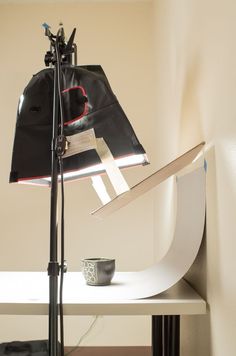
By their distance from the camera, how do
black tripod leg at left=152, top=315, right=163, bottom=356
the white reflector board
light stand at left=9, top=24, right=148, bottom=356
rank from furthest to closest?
black tripod leg at left=152, top=315, right=163, bottom=356
light stand at left=9, top=24, right=148, bottom=356
the white reflector board

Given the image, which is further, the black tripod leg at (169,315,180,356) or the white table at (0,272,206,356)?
the black tripod leg at (169,315,180,356)

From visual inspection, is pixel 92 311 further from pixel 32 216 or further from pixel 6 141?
pixel 6 141

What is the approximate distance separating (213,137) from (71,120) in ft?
1.41

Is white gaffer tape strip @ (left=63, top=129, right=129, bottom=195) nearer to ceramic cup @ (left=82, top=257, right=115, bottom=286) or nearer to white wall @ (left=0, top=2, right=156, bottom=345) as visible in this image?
ceramic cup @ (left=82, top=257, right=115, bottom=286)

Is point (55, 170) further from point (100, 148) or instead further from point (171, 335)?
point (171, 335)

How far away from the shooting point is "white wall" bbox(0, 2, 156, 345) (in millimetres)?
2297

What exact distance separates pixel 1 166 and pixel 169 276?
167 centimetres

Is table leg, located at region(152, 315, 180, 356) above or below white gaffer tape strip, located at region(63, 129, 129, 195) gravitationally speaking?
below

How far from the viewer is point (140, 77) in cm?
247

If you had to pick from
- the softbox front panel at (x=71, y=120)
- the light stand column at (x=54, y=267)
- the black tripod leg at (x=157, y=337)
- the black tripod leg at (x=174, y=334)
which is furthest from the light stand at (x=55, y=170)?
the black tripod leg at (x=157, y=337)

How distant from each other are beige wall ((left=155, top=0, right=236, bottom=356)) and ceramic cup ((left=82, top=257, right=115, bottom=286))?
0.77 feet

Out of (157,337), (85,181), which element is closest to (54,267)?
(157,337)

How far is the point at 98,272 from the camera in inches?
42.5

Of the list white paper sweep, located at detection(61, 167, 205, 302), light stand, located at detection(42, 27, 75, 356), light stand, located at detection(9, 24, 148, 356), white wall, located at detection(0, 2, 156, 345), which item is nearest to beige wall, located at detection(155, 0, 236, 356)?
white paper sweep, located at detection(61, 167, 205, 302)
